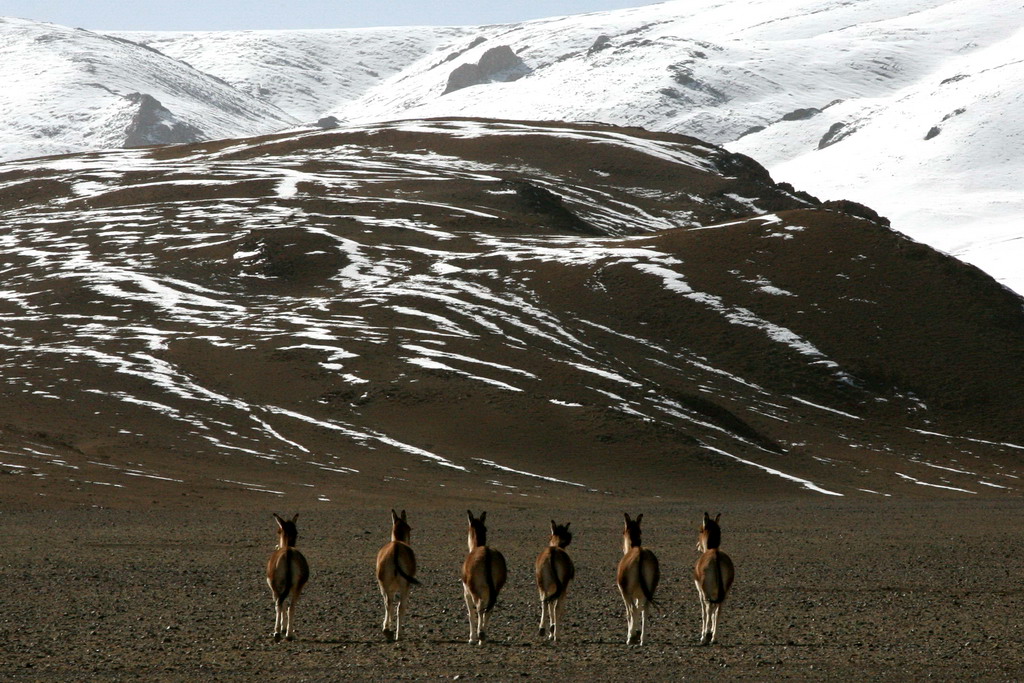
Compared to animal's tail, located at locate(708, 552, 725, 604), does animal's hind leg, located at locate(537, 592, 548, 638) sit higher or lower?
lower

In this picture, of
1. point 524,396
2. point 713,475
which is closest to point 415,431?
point 524,396

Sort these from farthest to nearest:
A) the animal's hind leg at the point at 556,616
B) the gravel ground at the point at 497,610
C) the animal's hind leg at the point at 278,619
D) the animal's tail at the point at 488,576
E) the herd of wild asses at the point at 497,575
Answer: the animal's hind leg at the point at 556,616, the animal's hind leg at the point at 278,619, the herd of wild asses at the point at 497,575, the animal's tail at the point at 488,576, the gravel ground at the point at 497,610

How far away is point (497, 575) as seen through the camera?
17.3 metres

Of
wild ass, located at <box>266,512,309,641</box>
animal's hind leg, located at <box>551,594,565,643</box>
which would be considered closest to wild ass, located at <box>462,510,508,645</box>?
animal's hind leg, located at <box>551,594,565,643</box>

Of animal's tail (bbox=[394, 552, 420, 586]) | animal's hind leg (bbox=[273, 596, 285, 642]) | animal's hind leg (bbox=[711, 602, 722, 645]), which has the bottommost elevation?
animal's hind leg (bbox=[273, 596, 285, 642])

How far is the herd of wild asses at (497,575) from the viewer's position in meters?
17.3

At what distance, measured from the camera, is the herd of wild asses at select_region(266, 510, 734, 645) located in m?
17.3

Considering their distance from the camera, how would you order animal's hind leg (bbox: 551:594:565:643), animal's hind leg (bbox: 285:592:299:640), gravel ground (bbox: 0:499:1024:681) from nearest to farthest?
gravel ground (bbox: 0:499:1024:681) → animal's hind leg (bbox: 285:592:299:640) → animal's hind leg (bbox: 551:594:565:643)

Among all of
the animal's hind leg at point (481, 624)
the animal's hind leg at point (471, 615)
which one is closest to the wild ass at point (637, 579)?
the animal's hind leg at point (481, 624)

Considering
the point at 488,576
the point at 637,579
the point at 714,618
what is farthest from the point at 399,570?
the point at 714,618

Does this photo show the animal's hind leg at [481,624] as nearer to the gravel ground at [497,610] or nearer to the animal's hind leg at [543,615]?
the gravel ground at [497,610]

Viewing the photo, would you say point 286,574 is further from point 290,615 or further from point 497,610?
point 497,610

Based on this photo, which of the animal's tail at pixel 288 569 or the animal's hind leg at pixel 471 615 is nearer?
the animal's tail at pixel 288 569

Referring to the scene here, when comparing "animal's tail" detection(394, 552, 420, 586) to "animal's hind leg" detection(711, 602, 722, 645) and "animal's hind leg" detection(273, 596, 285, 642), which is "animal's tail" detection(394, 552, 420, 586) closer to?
"animal's hind leg" detection(273, 596, 285, 642)
